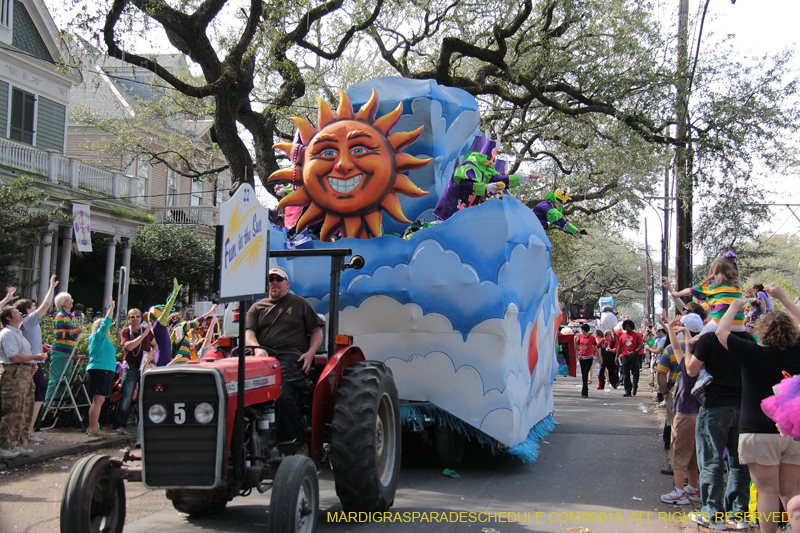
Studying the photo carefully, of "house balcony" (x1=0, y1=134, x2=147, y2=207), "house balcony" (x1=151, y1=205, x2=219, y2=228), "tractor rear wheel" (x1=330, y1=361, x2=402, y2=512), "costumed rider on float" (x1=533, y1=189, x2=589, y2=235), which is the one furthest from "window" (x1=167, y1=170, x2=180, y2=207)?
"tractor rear wheel" (x1=330, y1=361, x2=402, y2=512)

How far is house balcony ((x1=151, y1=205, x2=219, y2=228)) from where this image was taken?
1083 inches

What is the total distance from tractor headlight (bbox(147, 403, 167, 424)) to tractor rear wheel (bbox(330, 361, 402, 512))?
4.13ft

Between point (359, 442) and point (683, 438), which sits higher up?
point (359, 442)

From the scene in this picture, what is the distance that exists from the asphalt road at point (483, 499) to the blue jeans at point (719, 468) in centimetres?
35

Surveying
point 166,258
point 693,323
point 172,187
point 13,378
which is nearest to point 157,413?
point 13,378

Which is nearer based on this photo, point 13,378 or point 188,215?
point 13,378

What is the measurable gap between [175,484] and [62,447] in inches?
177

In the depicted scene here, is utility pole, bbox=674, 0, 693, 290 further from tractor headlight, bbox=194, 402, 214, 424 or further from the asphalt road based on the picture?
tractor headlight, bbox=194, 402, 214, 424

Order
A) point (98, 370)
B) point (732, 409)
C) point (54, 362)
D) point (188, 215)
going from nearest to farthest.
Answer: point (732, 409) < point (98, 370) < point (54, 362) < point (188, 215)

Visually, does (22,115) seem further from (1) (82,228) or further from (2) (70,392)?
(2) (70,392)

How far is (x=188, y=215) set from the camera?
28.4 meters

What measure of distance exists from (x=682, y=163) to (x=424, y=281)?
882 centimetres

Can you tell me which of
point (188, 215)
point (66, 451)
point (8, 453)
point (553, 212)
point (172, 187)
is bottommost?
point (66, 451)

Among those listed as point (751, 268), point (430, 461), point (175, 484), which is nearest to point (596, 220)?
point (751, 268)
